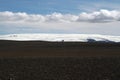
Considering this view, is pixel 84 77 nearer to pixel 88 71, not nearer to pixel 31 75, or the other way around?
pixel 88 71

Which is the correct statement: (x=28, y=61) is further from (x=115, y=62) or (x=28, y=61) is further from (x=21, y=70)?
(x=115, y=62)

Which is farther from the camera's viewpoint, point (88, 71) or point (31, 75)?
point (88, 71)

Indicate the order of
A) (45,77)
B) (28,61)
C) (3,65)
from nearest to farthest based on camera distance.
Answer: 1. (45,77)
2. (3,65)
3. (28,61)

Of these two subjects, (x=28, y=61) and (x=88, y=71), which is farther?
(x=28, y=61)

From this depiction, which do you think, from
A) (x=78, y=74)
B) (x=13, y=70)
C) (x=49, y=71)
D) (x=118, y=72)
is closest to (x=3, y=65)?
(x=13, y=70)

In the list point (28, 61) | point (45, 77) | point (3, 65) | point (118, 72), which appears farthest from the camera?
point (28, 61)

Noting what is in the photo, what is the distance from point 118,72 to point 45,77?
624 centimetres

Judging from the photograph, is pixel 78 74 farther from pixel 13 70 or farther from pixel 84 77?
pixel 13 70

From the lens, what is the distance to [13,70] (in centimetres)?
2917

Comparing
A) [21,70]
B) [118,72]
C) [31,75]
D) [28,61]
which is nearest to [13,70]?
[21,70]

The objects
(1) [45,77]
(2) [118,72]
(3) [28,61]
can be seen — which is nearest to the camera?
(1) [45,77]

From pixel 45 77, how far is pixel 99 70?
5.58 meters

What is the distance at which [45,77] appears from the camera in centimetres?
2647

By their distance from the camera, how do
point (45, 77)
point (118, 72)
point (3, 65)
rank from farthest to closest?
point (3, 65) → point (118, 72) → point (45, 77)
